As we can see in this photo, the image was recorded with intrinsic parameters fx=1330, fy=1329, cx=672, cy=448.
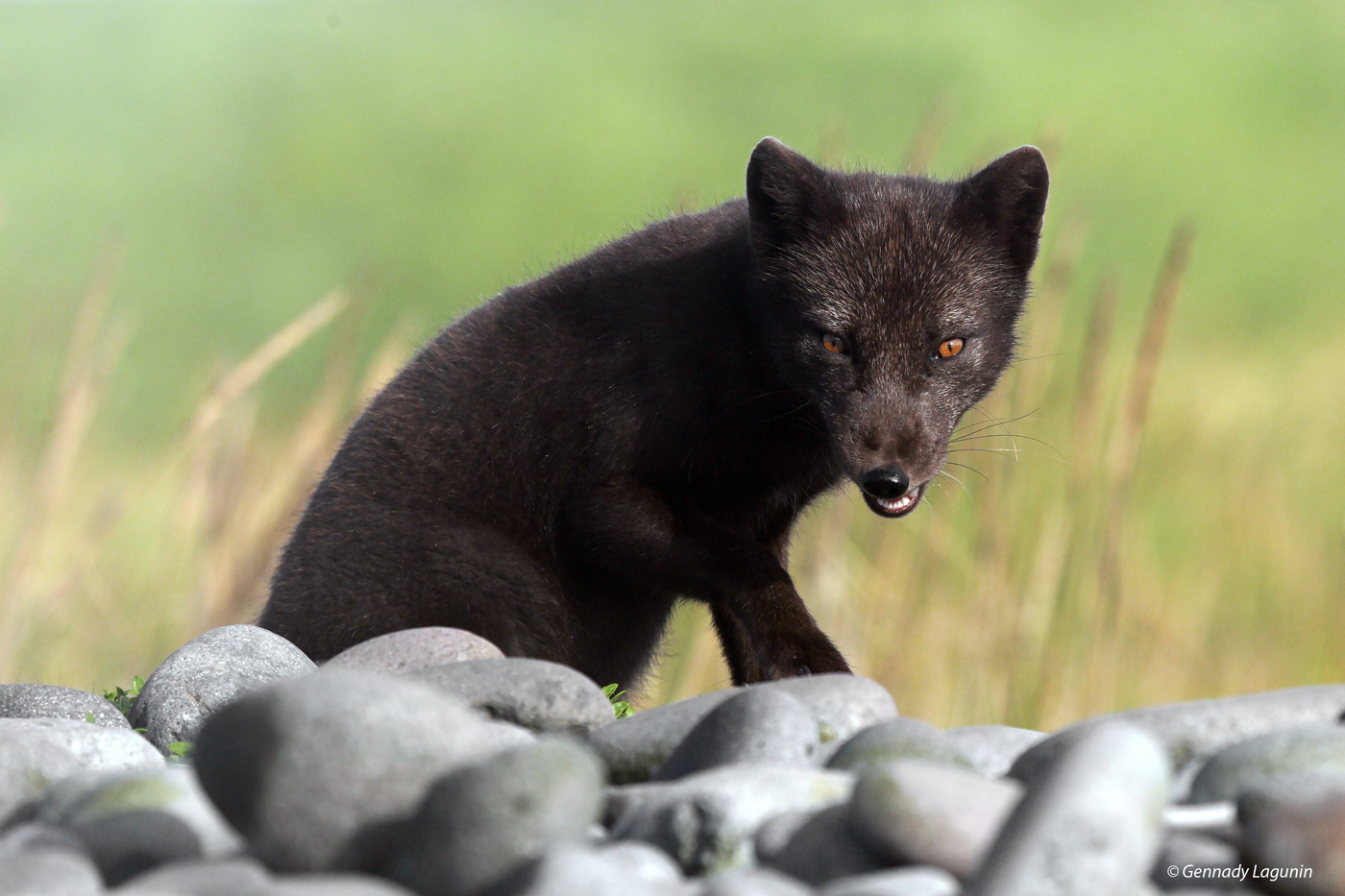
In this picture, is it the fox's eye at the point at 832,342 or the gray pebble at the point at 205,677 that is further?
the fox's eye at the point at 832,342

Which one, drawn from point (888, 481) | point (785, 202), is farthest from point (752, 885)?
point (785, 202)

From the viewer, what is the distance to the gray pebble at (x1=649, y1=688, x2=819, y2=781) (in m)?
2.41

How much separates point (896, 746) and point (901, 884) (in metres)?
0.59

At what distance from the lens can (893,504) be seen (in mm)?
3617

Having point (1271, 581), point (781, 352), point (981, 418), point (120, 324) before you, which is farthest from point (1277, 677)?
point (120, 324)

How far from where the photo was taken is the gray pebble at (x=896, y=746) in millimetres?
2328

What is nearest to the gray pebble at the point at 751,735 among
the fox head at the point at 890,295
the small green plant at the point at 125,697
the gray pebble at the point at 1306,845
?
the gray pebble at the point at 1306,845

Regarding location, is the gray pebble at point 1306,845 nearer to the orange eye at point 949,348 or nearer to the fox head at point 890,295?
the fox head at point 890,295

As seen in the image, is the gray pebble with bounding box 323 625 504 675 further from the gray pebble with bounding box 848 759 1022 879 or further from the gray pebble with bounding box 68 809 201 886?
the gray pebble with bounding box 848 759 1022 879

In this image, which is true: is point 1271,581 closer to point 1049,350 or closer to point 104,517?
point 1049,350

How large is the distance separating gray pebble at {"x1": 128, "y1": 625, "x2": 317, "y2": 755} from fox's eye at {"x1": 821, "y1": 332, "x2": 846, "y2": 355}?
163 centimetres

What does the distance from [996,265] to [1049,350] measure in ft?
4.56

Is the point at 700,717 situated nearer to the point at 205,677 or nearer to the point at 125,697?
the point at 205,677

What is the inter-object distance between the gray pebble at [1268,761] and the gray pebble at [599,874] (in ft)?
2.90
